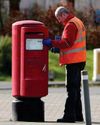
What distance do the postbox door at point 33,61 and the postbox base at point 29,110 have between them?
17 cm

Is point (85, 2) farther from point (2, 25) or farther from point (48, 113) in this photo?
point (48, 113)

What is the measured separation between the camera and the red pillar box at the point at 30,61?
1143 cm

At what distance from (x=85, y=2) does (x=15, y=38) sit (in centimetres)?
3388

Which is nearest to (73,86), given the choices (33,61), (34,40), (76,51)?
(76,51)

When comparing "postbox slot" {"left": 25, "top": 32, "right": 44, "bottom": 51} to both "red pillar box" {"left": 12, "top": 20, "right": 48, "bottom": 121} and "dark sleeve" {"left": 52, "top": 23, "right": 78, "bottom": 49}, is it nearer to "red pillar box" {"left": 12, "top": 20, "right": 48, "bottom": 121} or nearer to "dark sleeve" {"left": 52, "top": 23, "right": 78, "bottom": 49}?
"red pillar box" {"left": 12, "top": 20, "right": 48, "bottom": 121}

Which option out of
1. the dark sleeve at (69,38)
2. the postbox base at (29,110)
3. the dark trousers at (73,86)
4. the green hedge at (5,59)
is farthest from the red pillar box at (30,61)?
the green hedge at (5,59)

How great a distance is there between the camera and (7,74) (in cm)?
2294

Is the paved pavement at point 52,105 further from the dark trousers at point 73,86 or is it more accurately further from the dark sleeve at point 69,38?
the dark sleeve at point 69,38

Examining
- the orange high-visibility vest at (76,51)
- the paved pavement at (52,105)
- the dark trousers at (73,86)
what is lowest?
the paved pavement at (52,105)

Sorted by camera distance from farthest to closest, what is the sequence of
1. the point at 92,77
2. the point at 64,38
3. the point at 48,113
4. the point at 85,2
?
the point at 85,2, the point at 92,77, the point at 48,113, the point at 64,38

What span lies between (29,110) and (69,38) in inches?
57.3

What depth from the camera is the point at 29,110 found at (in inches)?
456

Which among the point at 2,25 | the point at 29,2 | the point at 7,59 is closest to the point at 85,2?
the point at 29,2

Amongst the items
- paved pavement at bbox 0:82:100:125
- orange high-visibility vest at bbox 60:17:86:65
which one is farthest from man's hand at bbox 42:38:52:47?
paved pavement at bbox 0:82:100:125
